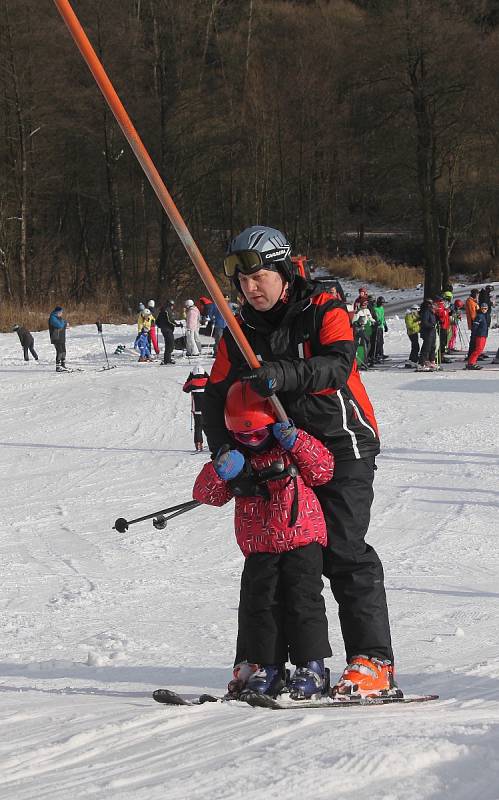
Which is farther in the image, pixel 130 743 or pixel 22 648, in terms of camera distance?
pixel 22 648

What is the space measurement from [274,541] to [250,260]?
113 centimetres

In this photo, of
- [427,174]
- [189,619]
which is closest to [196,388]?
[189,619]

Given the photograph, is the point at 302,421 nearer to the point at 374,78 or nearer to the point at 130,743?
the point at 130,743

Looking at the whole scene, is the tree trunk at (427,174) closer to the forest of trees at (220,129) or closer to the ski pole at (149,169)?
the forest of trees at (220,129)

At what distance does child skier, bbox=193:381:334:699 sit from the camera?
409 centimetres

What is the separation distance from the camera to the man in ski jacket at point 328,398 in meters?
4.13

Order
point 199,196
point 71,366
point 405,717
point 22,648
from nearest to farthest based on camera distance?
point 405,717 → point 22,648 → point 71,366 → point 199,196

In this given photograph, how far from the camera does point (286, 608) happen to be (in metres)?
4.23

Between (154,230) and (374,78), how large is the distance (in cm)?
1151

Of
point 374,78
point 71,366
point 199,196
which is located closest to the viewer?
point 71,366

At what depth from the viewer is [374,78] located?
3603 centimetres

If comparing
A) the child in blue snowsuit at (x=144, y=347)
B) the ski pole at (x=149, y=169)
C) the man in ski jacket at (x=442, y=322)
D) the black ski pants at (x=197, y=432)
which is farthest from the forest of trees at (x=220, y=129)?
the ski pole at (x=149, y=169)

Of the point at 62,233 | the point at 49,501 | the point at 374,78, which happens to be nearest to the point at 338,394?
the point at 49,501

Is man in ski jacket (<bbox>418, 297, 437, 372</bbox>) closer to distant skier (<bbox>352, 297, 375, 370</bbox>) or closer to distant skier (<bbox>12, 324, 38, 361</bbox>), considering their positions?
distant skier (<bbox>352, 297, 375, 370</bbox>)
